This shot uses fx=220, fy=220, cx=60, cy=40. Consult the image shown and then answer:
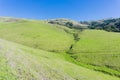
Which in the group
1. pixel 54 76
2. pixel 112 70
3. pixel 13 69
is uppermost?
pixel 13 69

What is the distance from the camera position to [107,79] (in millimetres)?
50031

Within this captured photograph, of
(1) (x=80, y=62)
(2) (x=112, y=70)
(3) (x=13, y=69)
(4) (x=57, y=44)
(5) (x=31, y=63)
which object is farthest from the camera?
(4) (x=57, y=44)

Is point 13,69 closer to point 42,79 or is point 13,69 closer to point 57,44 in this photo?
point 42,79

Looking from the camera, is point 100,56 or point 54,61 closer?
point 54,61

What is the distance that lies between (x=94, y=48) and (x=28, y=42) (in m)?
31.1

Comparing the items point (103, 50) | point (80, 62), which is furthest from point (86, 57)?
point (103, 50)

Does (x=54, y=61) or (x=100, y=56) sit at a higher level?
(x=54, y=61)

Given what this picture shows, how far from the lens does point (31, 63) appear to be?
131ft

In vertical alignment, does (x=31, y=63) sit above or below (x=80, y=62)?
above

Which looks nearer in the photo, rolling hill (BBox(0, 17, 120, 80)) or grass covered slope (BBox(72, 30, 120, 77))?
rolling hill (BBox(0, 17, 120, 80))

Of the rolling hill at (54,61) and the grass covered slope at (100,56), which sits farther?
the grass covered slope at (100,56)

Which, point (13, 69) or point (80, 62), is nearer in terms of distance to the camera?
point (13, 69)

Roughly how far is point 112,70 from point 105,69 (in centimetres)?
195

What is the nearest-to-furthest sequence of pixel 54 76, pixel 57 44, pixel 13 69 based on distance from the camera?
1. pixel 13 69
2. pixel 54 76
3. pixel 57 44
